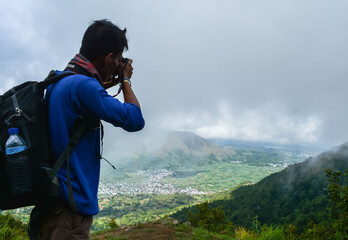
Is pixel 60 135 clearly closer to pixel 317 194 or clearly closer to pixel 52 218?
pixel 52 218

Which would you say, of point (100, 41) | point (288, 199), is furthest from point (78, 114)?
point (288, 199)

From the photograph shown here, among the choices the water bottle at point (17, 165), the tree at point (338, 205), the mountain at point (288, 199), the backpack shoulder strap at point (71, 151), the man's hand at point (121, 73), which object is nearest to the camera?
the water bottle at point (17, 165)

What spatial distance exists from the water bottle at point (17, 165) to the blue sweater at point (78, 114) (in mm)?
171

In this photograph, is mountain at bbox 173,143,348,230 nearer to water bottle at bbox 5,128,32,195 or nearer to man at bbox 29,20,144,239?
man at bbox 29,20,144,239

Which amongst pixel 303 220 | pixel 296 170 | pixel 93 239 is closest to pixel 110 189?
pixel 296 170

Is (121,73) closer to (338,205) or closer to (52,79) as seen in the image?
(52,79)

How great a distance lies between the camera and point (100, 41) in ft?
5.28

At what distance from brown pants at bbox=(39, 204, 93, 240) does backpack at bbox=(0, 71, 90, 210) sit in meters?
0.16

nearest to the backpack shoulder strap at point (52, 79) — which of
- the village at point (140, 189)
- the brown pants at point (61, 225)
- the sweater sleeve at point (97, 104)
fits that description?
the sweater sleeve at point (97, 104)

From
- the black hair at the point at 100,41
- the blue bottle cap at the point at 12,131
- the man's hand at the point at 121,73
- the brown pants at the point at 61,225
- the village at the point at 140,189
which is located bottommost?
the village at the point at 140,189

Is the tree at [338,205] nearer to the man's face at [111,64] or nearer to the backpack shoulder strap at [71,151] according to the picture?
the man's face at [111,64]

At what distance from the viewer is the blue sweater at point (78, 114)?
4.44 feet

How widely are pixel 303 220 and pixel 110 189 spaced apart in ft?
415

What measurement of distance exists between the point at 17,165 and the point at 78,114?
42 cm
